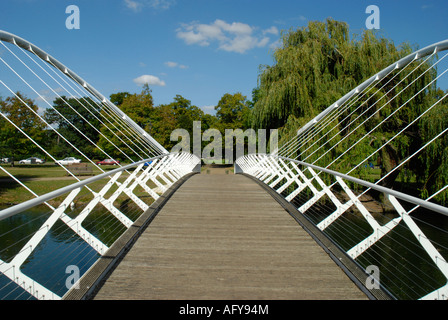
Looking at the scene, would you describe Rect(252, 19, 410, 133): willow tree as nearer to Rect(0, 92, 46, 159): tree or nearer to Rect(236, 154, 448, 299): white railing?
Rect(236, 154, 448, 299): white railing

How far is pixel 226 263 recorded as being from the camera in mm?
3377

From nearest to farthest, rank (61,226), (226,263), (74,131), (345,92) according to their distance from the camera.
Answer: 1. (226,263)
2. (61,226)
3. (345,92)
4. (74,131)

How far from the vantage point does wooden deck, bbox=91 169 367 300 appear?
8.97 feet

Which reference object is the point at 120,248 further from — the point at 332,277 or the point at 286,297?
the point at 332,277

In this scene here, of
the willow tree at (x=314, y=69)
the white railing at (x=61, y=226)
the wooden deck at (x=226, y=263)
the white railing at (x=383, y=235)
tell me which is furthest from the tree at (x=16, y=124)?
the wooden deck at (x=226, y=263)

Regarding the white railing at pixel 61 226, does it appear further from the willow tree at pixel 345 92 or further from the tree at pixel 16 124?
the tree at pixel 16 124

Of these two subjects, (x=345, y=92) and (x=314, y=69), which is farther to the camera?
(x=314, y=69)

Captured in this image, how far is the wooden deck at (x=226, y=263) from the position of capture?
2734mm

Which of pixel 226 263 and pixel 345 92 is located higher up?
pixel 345 92

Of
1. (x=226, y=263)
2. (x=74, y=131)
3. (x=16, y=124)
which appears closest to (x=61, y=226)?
(x=226, y=263)

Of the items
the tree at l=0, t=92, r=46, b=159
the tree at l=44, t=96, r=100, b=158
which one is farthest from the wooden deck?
the tree at l=44, t=96, r=100, b=158

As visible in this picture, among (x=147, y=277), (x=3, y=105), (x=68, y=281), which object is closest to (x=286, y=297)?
(x=147, y=277)

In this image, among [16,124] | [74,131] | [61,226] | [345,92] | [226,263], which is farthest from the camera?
[74,131]

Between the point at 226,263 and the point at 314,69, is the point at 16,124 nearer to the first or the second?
the point at 314,69
